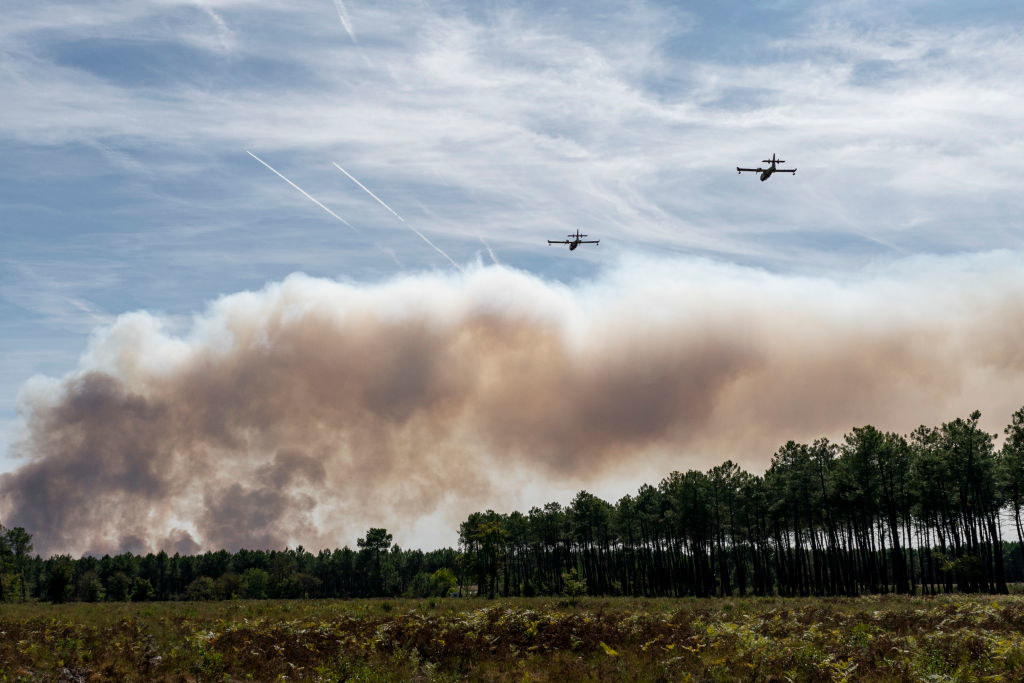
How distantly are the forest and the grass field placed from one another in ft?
76.8

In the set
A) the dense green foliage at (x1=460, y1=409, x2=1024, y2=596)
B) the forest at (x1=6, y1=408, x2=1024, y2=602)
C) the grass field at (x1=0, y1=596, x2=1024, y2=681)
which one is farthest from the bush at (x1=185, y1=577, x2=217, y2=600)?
the grass field at (x1=0, y1=596, x2=1024, y2=681)

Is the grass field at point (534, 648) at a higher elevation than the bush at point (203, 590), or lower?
higher

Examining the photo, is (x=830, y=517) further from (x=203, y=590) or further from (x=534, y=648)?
(x=203, y=590)

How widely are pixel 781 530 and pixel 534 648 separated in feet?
286

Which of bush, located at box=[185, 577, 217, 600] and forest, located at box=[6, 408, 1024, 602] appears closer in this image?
forest, located at box=[6, 408, 1024, 602]

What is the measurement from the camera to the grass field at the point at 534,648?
914 inches

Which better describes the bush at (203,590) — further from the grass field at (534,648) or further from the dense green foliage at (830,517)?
the grass field at (534,648)

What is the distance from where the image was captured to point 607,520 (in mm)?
133500

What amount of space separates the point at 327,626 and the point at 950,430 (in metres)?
69.3

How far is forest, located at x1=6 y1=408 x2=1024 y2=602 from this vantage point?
76875mm

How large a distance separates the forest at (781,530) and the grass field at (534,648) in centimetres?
2340

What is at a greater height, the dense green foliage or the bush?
the dense green foliage

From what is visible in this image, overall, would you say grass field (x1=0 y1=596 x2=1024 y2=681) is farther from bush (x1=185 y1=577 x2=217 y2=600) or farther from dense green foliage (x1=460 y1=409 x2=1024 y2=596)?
bush (x1=185 y1=577 x2=217 y2=600)

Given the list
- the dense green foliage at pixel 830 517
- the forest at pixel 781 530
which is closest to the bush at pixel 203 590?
the forest at pixel 781 530
